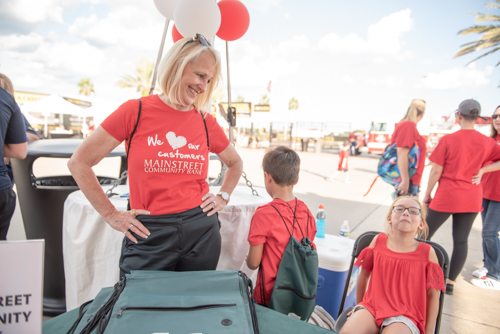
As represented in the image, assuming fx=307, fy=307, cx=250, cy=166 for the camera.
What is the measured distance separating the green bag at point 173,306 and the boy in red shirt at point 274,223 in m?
0.46

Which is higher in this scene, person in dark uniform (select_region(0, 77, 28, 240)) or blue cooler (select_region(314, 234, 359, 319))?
person in dark uniform (select_region(0, 77, 28, 240))

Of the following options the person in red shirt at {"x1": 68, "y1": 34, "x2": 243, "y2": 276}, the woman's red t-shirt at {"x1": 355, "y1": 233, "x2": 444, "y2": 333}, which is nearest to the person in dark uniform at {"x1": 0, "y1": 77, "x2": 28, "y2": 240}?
the person in red shirt at {"x1": 68, "y1": 34, "x2": 243, "y2": 276}

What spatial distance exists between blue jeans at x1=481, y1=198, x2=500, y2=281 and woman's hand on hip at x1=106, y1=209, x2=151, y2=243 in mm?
3456

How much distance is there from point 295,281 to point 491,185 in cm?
273

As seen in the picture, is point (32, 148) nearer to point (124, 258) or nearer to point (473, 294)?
point (124, 258)

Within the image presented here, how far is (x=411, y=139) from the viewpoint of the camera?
306 cm

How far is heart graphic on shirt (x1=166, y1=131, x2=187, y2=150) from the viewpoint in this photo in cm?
140

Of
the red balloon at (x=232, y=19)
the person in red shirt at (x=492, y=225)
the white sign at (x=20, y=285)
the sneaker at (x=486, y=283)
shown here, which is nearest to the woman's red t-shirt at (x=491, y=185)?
the person in red shirt at (x=492, y=225)

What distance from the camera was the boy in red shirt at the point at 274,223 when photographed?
176cm

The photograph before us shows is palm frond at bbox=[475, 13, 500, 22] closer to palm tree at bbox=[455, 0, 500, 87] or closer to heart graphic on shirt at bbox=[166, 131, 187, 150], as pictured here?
palm tree at bbox=[455, 0, 500, 87]

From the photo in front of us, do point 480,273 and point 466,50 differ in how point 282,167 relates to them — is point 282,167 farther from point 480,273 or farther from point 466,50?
point 466,50

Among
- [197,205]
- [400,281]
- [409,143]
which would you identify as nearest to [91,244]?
[197,205]

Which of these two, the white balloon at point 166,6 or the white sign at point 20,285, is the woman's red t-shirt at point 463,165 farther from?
the white sign at point 20,285

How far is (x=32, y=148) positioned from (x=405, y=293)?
269 centimetres
